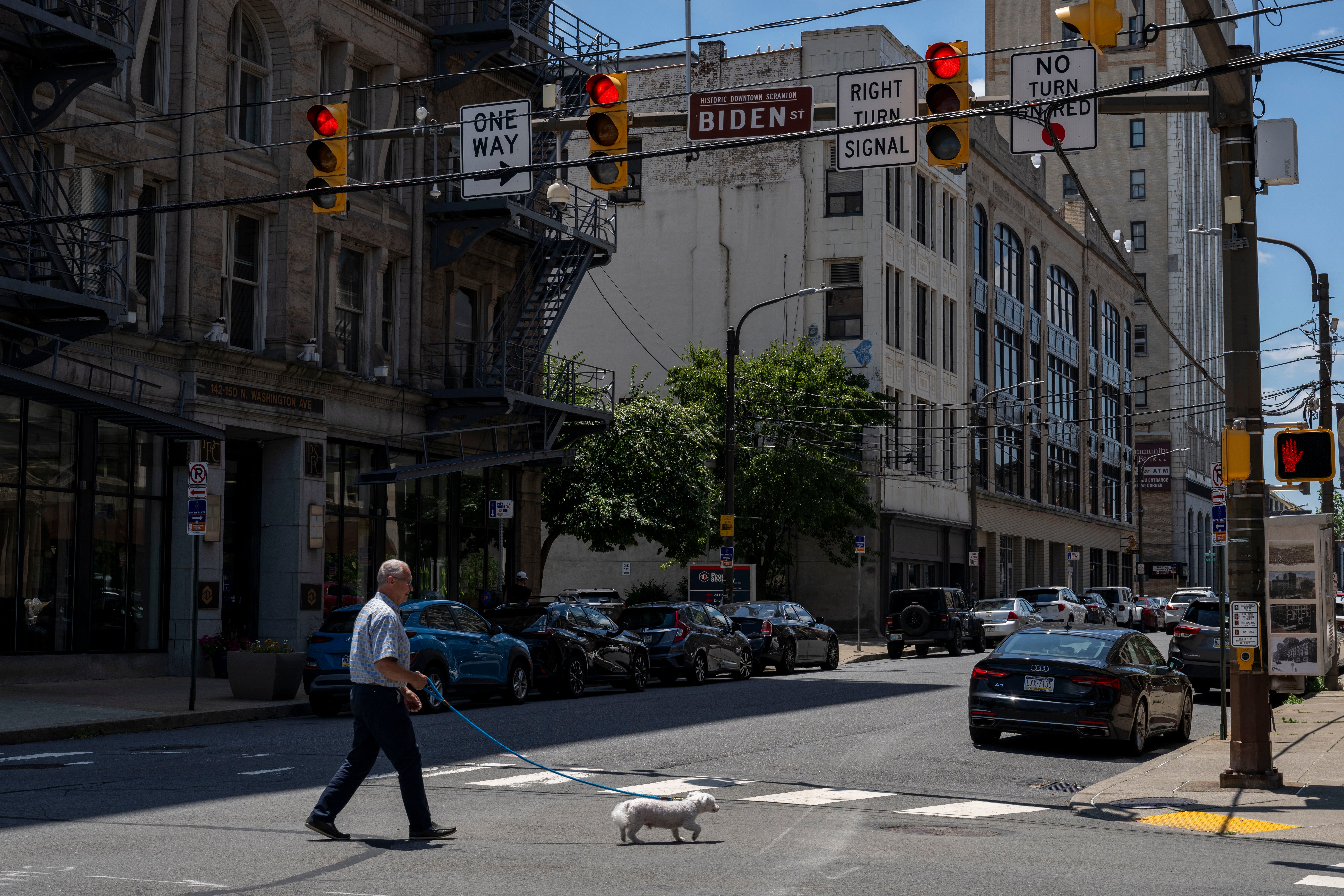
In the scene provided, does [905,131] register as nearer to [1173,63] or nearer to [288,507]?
[288,507]

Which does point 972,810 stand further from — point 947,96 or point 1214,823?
point 947,96

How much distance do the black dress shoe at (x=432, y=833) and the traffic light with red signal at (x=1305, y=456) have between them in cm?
851

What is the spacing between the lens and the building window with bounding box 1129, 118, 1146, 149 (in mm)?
105812

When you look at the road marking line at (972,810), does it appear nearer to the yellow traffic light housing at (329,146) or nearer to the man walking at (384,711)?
the man walking at (384,711)

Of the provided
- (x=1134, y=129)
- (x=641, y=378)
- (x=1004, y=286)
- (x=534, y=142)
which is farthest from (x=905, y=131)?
(x=1134, y=129)

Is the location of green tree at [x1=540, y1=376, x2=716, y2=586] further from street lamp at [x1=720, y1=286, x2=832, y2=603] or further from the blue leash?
the blue leash

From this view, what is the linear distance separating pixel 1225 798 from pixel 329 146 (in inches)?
412

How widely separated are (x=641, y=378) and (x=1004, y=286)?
20.3m

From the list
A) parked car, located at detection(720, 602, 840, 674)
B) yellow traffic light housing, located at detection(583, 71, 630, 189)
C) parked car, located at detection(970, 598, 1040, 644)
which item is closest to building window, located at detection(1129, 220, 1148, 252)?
parked car, located at detection(970, 598, 1040, 644)

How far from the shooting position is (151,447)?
83.7 feet

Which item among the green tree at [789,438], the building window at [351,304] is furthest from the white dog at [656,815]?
the green tree at [789,438]

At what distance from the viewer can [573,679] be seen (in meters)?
23.2

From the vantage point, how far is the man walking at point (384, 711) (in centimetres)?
961

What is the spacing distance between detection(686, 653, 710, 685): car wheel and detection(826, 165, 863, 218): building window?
27020mm
